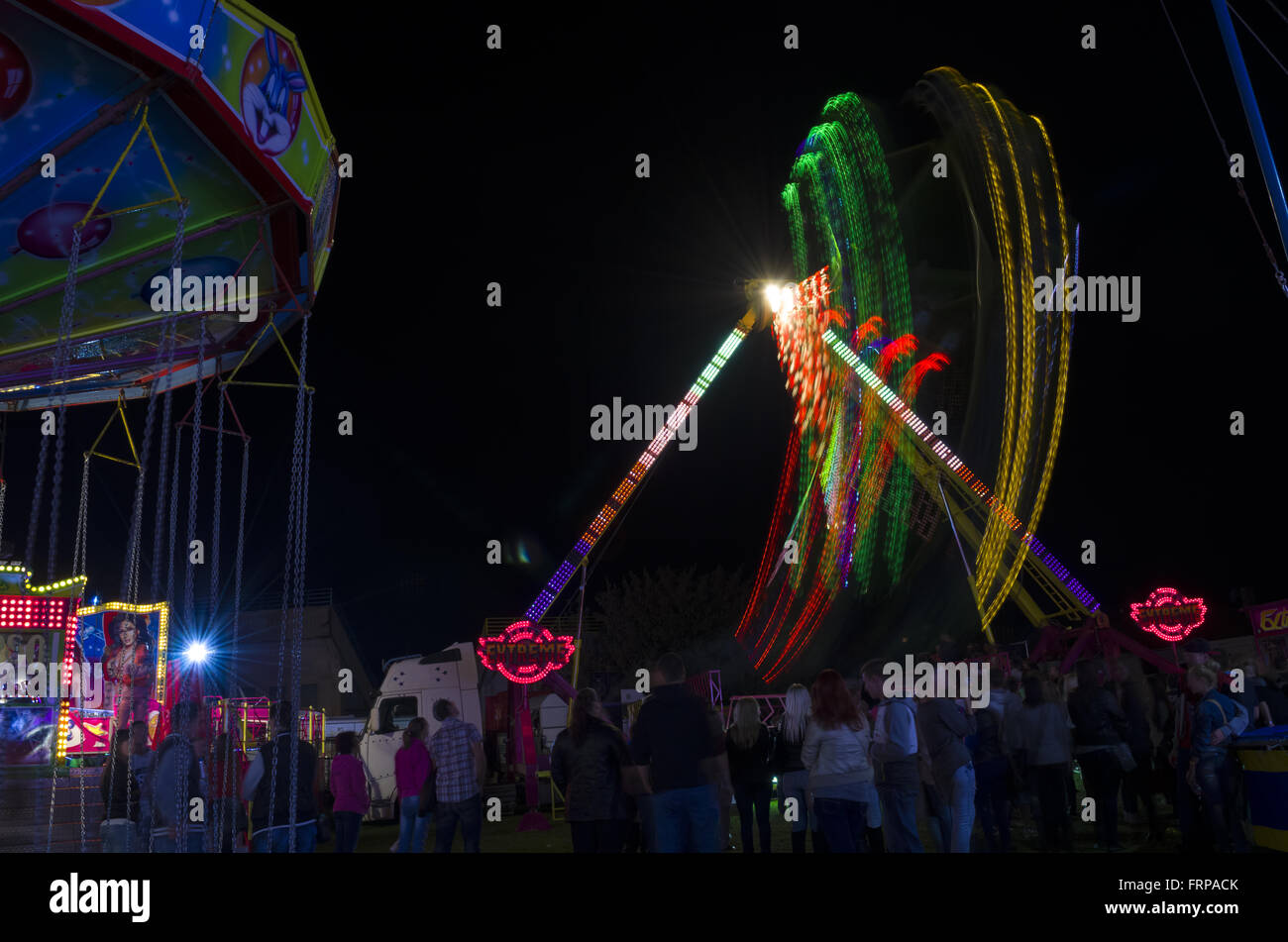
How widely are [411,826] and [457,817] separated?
537mm

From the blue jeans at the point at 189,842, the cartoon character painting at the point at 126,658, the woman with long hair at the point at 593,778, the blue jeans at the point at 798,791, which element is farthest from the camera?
the cartoon character painting at the point at 126,658

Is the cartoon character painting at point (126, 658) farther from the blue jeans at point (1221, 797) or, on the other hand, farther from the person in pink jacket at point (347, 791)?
the blue jeans at point (1221, 797)

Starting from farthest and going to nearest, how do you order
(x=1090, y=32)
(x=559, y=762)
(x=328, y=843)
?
(x=1090, y=32)
(x=328, y=843)
(x=559, y=762)

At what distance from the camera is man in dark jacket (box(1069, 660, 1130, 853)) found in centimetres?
944

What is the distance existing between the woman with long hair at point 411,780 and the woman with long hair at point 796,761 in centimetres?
327

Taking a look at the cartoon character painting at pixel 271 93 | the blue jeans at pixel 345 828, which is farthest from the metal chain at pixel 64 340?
the blue jeans at pixel 345 828

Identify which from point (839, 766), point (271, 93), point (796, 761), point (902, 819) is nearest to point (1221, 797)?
point (902, 819)

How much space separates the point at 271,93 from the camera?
7840 millimetres

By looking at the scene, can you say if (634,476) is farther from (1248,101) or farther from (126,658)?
(1248,101)

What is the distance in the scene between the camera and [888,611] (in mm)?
43625

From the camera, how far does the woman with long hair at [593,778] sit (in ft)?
22.8
